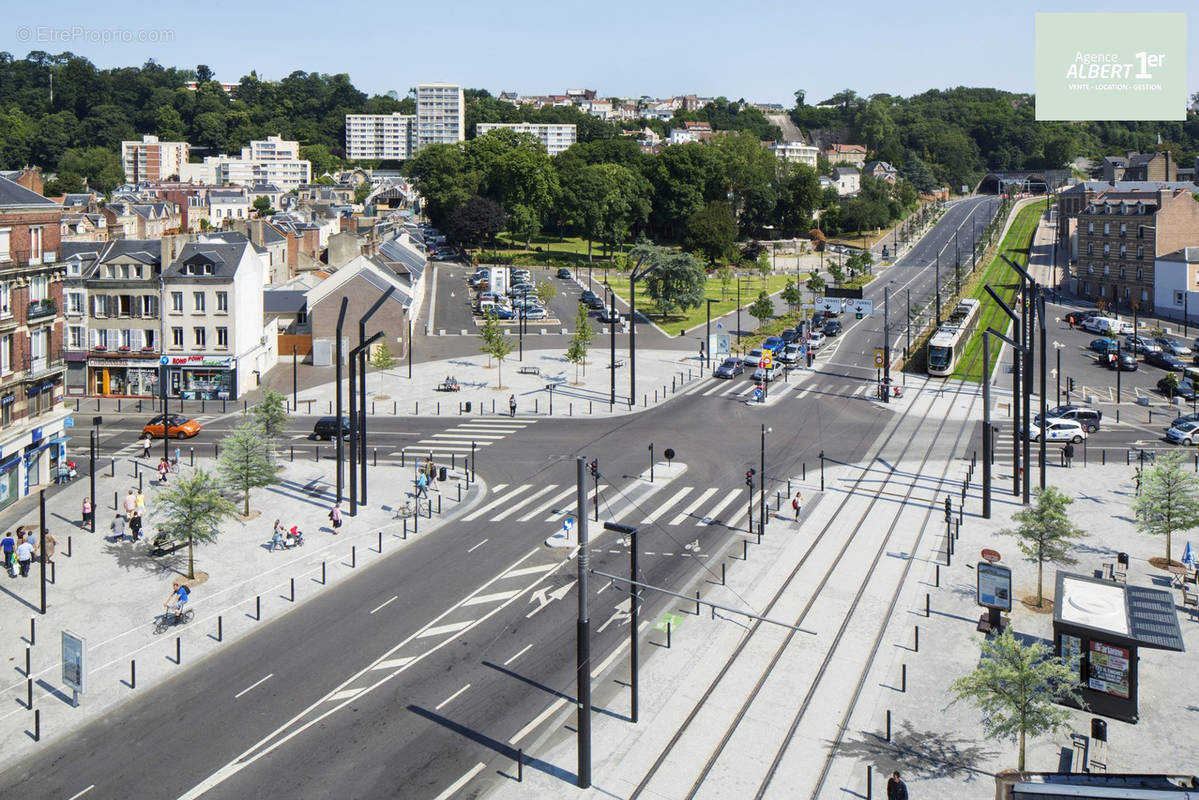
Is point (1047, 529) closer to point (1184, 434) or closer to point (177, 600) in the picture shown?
point (1184, 434)

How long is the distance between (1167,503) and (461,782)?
2800cm

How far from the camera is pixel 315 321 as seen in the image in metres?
79.1

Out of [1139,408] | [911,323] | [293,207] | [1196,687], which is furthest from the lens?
[293,207]

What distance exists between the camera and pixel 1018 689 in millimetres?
23156

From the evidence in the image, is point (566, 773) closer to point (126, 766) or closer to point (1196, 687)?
point (126, 766)

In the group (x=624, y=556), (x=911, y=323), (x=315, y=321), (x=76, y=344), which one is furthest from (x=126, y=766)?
(x=911, y=323)

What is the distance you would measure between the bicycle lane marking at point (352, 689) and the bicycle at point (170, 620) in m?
7.37

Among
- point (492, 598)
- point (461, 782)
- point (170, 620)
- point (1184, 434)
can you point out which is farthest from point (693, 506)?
point (1184, 434)

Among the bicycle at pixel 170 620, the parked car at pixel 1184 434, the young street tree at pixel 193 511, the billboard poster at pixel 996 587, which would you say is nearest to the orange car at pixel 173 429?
the young street tree at pixel 193 511

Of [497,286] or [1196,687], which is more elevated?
[497,286]

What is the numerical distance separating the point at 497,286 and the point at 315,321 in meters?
32.4

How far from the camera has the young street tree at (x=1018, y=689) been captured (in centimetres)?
2295

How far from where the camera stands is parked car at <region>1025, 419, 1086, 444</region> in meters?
55.7

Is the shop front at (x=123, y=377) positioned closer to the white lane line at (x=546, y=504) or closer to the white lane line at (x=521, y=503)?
the white lane line at (x=521, y=503)
